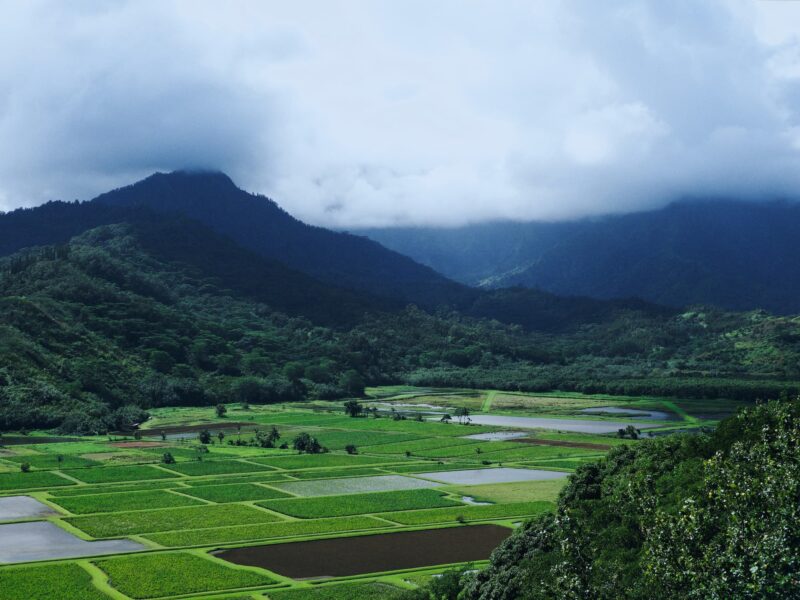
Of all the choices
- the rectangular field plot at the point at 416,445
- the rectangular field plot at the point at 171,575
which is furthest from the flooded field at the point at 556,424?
the rectangular field plot at the point at 171,575

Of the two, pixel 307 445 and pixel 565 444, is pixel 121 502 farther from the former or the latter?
pixel 565 444

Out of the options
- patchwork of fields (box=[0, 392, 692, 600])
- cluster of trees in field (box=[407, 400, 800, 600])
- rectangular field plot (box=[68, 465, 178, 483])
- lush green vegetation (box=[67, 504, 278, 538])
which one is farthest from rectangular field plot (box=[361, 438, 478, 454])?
cluster of trees in field (box=[407, 400, 800, 600])

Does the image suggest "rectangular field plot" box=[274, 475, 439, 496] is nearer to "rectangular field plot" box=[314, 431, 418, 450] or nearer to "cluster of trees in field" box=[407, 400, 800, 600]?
"rectangular field plot" box=[314, 431, 418, 450]

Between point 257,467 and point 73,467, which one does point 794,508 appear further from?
point 73,467

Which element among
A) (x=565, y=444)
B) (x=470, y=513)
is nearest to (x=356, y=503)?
(x=470, y=513)

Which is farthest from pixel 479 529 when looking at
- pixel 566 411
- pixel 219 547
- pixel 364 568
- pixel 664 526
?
pixel 566 411

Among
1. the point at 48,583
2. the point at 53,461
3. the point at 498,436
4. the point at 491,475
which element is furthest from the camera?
the point at 498,436
